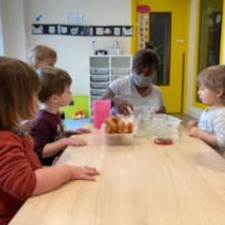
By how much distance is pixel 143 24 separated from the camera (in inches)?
198

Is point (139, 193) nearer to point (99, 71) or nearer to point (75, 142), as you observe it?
point (75, 142)

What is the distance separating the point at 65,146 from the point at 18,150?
1.68 ft

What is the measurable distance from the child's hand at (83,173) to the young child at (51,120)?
1.16 feet

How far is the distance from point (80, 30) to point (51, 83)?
3.69m

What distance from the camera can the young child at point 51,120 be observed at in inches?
53.3

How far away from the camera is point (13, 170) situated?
2.62 feet

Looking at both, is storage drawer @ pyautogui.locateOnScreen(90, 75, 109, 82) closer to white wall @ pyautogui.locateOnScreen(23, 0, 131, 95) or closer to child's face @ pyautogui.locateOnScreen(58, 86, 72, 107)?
white wall @ pyautogui.locateOnScreen(23, 0, 131, 95)

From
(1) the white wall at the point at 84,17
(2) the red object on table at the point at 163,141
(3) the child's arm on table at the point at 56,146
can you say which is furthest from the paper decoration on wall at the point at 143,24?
(3) the child's arm on table at the point at 56,146

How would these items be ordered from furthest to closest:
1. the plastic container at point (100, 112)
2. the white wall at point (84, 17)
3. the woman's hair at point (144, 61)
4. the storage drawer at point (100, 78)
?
the white wall at point (84, 17) < the storage drawer at point (100, 78) < the woman's hair at point (144, 61) < the plastic container at point (100, 112)

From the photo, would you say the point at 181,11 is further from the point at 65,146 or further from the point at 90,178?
the point at 90,178

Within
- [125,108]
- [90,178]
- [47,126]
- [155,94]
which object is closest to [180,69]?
[155,94]

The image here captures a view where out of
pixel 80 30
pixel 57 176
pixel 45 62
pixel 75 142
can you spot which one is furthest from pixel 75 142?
pixel 80 30

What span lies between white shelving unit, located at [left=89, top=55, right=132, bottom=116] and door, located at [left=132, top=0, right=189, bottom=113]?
473mm

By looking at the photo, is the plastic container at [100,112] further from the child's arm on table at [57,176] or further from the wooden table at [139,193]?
the child's arm on table at [57,176]
